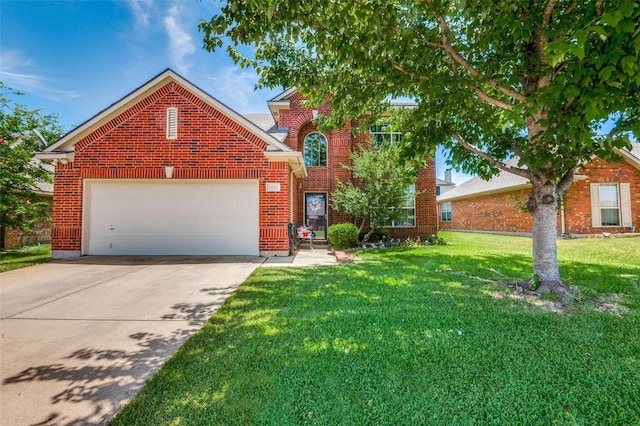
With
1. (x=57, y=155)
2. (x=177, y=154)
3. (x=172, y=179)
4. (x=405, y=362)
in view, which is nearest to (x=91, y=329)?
(x=405, y=362)

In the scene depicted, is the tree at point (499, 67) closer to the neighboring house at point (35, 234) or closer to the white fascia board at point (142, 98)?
the white fascia board at point (142, 98)

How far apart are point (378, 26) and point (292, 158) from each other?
531cm

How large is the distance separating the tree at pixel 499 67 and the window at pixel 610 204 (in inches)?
457

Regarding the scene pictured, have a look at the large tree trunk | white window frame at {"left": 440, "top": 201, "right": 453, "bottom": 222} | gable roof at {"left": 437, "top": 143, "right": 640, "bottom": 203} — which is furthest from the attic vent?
white window frame at {"left": 440, "top": 201, "right": 453, "bottom": 222}

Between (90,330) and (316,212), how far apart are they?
10403 millimetres

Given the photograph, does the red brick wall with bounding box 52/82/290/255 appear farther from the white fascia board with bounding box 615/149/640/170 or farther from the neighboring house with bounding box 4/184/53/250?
the white fascia board with bounding box 615/149/640/170

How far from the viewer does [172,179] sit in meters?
8.97

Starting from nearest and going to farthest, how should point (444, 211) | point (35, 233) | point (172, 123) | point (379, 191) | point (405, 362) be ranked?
point (405, 362)
point (172, 123)
point (379, 191)
point (35, 233)
point (444, 211)

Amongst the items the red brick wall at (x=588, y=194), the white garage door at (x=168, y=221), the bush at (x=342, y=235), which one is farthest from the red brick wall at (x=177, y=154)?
the red brick wall at (x=588, y=194)

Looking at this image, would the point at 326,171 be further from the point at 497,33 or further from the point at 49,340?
the point at 49,340

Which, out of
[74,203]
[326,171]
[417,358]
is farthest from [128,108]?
[417,358]

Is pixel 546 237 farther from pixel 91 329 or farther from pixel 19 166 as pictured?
pixel 19 166

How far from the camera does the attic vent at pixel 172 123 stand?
356 inches

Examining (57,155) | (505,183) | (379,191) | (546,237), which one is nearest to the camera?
(546,237)
